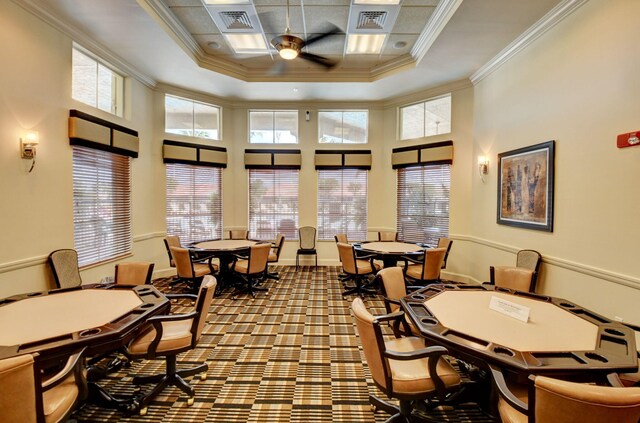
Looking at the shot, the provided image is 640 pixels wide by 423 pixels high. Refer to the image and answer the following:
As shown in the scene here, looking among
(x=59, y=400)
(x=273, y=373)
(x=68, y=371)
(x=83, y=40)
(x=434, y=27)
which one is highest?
(x=434, y=27)

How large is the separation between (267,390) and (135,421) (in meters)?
0.99

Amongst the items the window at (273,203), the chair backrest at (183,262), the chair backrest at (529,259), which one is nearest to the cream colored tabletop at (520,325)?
the chair backrest at (529,259)

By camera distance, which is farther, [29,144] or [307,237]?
[307,237]

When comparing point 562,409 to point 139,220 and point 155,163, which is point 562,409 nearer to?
point 139,220

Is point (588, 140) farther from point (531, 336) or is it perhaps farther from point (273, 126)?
point (273, 126)

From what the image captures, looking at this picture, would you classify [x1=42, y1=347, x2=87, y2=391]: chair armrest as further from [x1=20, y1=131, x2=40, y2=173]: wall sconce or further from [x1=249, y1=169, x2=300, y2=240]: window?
[x1=249, y1=169, x2=300, y2=240]: window

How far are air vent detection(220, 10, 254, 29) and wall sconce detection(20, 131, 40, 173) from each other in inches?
108

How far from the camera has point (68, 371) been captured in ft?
5.12

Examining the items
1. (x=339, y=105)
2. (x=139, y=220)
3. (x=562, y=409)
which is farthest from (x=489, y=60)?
(x=139, y=220)

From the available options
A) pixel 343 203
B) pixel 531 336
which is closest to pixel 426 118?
pixel 343 203

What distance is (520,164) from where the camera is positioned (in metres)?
4.11

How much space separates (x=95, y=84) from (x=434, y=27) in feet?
16.9

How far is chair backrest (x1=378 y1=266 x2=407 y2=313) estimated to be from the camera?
2.77m

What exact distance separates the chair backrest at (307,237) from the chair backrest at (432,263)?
2975 millimetres
